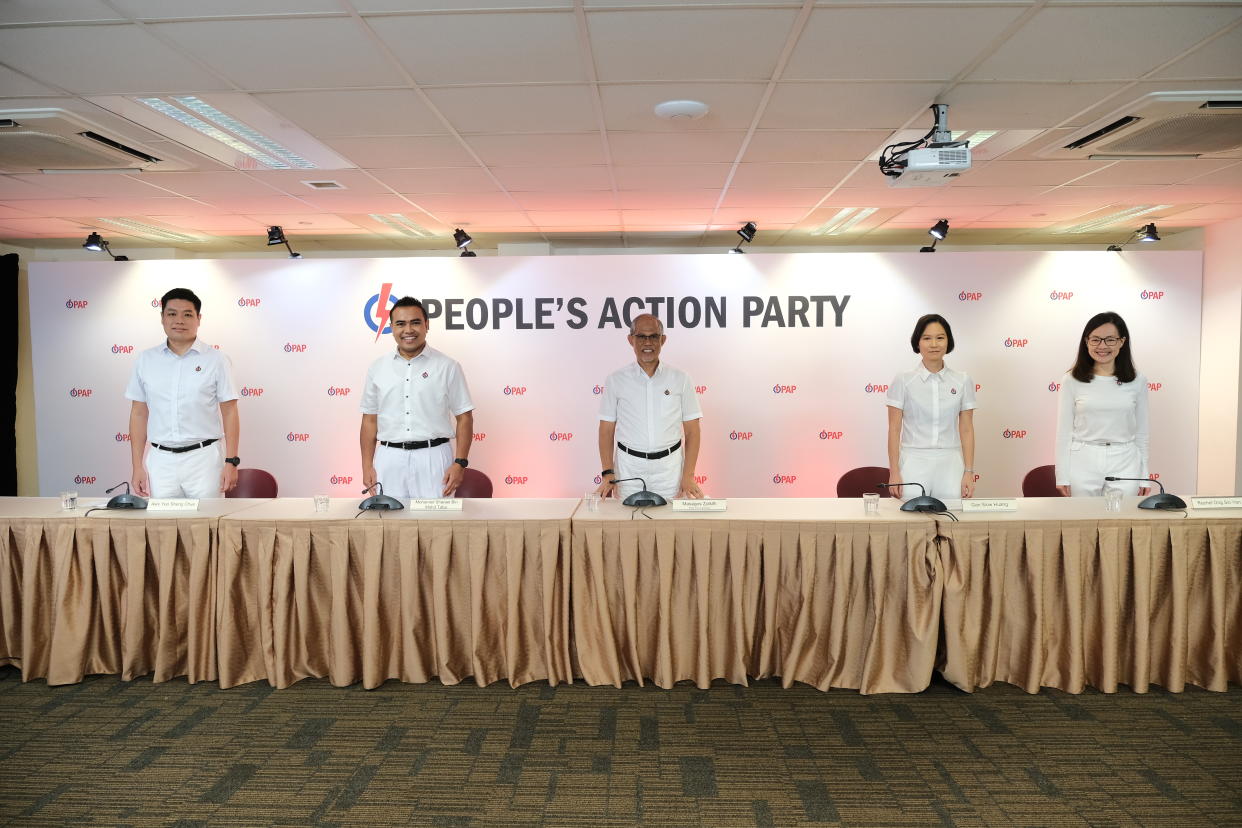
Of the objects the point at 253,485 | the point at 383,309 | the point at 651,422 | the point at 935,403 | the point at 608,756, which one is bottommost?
the point at 608,756

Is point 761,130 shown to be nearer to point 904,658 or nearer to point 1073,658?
point 904,658

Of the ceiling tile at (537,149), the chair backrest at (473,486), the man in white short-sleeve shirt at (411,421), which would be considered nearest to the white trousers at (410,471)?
the man in white short-sleeve shirt at (411,421)

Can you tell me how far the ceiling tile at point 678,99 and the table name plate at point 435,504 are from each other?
166cm

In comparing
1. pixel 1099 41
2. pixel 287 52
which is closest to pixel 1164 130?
pixel 1099 41

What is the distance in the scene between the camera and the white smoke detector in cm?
262

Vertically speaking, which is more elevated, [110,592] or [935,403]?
[935,403]

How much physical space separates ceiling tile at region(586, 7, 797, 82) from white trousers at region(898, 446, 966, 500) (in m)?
2.05

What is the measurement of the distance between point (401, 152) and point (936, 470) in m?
3.10

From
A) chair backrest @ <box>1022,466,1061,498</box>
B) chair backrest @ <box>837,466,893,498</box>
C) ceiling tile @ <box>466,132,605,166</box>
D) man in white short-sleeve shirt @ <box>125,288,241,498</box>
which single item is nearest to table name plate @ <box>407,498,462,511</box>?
man in white short-sleeve shirt @ <box>125,288,241,498</box>

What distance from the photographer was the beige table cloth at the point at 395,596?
242 centimetres

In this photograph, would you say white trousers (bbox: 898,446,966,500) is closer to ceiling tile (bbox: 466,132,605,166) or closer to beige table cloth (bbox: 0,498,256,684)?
ceiling tile (bbox: 466,132,605,166)

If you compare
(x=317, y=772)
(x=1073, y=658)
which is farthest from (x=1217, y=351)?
(x=317, y=772)

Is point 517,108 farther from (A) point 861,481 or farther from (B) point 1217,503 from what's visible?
(B) point 1217,503

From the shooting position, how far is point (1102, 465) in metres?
3.24
